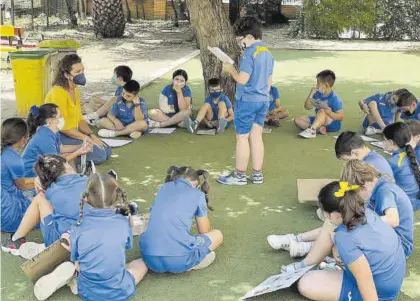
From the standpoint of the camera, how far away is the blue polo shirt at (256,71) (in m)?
5.13

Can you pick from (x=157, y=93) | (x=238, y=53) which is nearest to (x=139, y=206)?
(x=238, y=53)

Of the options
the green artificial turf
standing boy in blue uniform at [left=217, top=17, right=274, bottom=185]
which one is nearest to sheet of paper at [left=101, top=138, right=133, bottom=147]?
the green artificial turf

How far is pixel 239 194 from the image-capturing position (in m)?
5.25

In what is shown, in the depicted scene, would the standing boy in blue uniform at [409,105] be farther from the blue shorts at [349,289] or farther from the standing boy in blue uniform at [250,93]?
the blue shorts at [349,289]

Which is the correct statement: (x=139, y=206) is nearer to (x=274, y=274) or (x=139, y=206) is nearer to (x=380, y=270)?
(x=274, y=274)

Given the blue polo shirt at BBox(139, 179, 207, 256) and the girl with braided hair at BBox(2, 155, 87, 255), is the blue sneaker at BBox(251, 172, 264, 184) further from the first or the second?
the girl with braided hair at BBox(2, 155, 87, 255)

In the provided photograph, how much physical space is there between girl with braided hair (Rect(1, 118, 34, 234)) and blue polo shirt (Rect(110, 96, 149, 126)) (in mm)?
2800

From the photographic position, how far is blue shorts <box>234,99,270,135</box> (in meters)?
5.28

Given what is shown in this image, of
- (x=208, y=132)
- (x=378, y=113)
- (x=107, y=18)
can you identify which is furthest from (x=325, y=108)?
(x=107, y=18)

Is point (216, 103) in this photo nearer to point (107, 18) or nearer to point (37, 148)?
point (37, 148)

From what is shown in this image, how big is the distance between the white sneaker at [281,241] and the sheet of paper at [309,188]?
0.79 metres

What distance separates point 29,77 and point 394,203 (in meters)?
5.58

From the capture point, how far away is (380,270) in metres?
3.16

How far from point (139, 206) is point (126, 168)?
3.49ft
